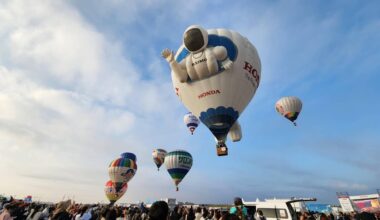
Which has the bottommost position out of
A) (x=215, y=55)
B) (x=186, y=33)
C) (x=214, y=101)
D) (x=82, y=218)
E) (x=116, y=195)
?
(x=82, y=218)

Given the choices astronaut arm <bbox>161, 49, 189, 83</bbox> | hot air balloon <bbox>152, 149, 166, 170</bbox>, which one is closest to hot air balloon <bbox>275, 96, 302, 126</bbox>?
astronaut arm <bbox>161, 49, 189, 83</bbox>

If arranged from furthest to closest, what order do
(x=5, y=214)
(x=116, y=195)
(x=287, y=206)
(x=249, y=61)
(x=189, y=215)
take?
(x=116, y=195) → (x=287, y=206) → (x=249, y=61) → (x=189, y=215) → (x=5, y=214)

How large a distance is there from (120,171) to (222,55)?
2322 centimetres

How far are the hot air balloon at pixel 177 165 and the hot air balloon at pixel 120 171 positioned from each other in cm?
832

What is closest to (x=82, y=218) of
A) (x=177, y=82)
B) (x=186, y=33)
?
(x=177, y=82)

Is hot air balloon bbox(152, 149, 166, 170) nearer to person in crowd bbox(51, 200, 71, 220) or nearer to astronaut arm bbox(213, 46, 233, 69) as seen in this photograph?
astronaut arm bbox(213, 46, 233, 69)

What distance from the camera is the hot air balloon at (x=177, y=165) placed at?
2464 centimetres

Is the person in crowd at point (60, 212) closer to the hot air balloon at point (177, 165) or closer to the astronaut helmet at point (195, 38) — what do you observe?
the astronaut helmet at point (195, 38)

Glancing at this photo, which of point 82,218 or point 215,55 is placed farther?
point 215,55

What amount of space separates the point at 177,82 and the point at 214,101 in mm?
2733

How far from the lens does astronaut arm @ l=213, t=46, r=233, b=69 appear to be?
1270 centimetres

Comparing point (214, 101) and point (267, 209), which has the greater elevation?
point (214, 101)

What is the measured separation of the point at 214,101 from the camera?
43.1 feet

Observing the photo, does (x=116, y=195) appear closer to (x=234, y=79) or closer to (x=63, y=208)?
(x=234, y=79)
